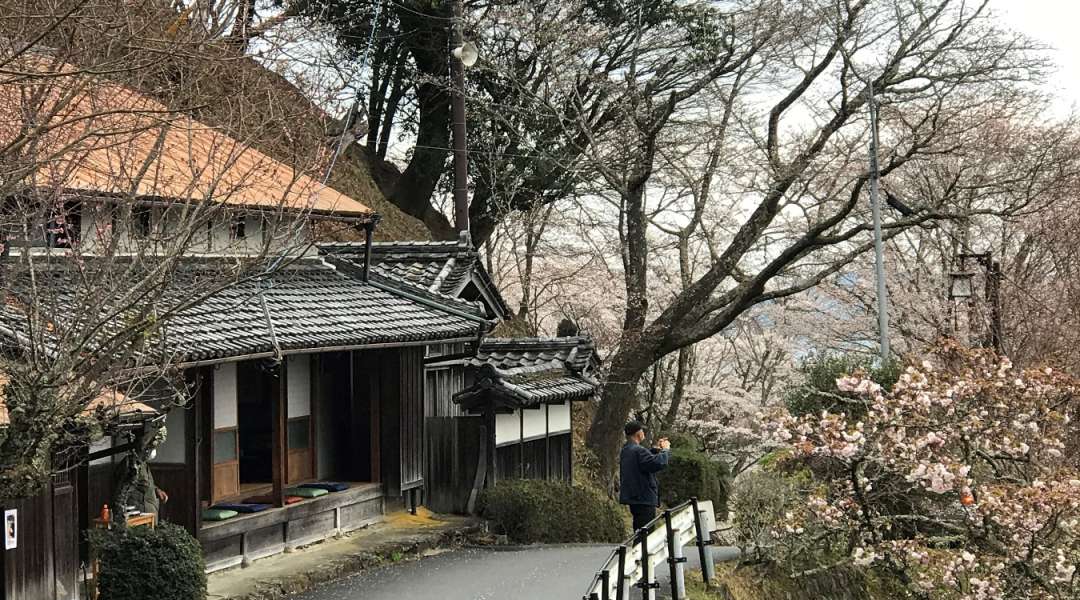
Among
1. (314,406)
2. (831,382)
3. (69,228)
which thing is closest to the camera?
(69,228)

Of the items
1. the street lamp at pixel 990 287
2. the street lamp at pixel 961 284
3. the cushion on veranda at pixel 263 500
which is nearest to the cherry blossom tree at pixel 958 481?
the street lamp at pixel 990 287

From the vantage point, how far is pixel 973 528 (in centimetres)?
1289

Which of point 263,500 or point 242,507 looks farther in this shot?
point 263,500

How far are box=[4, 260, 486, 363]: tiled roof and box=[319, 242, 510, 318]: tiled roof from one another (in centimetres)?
96

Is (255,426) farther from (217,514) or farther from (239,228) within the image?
(217,514)

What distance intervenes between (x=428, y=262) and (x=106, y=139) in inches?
318

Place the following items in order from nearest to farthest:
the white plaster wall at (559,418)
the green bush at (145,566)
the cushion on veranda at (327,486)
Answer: the green bush at (145,566), the cushion on veranda at (327,486), the white plaster wall at (559,418)

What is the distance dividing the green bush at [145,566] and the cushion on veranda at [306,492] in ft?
15.4

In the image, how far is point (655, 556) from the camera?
11.2m

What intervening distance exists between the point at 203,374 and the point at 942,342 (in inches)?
357

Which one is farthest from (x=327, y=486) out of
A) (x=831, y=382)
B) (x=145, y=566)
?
(x=831, y=382)

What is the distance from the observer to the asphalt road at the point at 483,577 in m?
12.7

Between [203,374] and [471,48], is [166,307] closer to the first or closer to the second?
[203,374]

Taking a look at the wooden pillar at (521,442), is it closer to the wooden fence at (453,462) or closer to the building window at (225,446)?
the wooden fence at (453,462)
